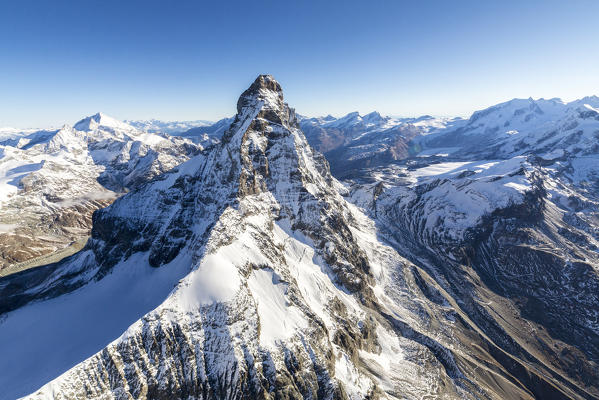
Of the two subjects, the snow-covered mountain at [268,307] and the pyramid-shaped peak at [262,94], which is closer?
the snow-covered mountain at [268,307]

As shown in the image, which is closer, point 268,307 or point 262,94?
point 268,307

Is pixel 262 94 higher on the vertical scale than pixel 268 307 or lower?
higher

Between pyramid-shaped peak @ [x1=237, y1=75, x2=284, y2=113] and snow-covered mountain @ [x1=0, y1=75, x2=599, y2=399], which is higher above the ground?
pyramid-shaped peak @ [x1=237, y1=75, x2=284, y2=113]

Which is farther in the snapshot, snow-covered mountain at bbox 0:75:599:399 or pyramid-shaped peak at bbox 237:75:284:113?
pyramid-shaped peak at bbox 237:75:284:113

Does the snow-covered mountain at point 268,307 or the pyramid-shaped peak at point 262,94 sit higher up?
the pyramid-shaped peak at point 262,94
